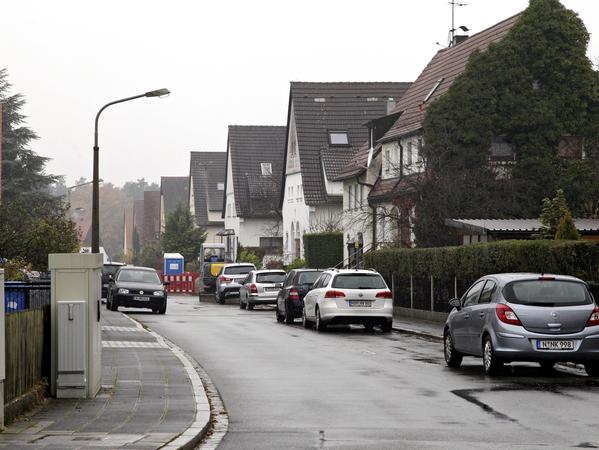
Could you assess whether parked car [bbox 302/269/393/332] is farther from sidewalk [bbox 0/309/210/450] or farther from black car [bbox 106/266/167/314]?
black car [bbox 106/266/167/314]

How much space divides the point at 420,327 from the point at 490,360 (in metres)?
15.4

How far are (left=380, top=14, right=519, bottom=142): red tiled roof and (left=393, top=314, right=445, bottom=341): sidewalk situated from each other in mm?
17957

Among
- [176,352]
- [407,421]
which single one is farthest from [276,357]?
[407,421]

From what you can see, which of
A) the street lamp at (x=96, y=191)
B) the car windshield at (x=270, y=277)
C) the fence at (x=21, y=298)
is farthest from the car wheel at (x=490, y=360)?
the car windshield at (x=270, y=277)

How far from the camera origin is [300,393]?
1702cm

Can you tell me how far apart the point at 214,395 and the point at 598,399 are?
4679 millimetres

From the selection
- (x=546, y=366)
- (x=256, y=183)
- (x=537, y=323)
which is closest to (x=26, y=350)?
(x=537, y=323)

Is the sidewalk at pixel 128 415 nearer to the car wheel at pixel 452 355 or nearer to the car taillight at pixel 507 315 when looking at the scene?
the car wheel at pixel 452 355

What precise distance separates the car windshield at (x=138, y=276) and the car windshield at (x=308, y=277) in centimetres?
976

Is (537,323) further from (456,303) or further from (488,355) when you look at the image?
(456,303)

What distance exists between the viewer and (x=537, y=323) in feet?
64.4

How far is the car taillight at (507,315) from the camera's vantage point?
19.7m

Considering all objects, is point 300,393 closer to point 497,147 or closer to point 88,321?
point 88,321

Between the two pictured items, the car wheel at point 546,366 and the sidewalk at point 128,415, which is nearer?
the sidewalk at point 128,415
